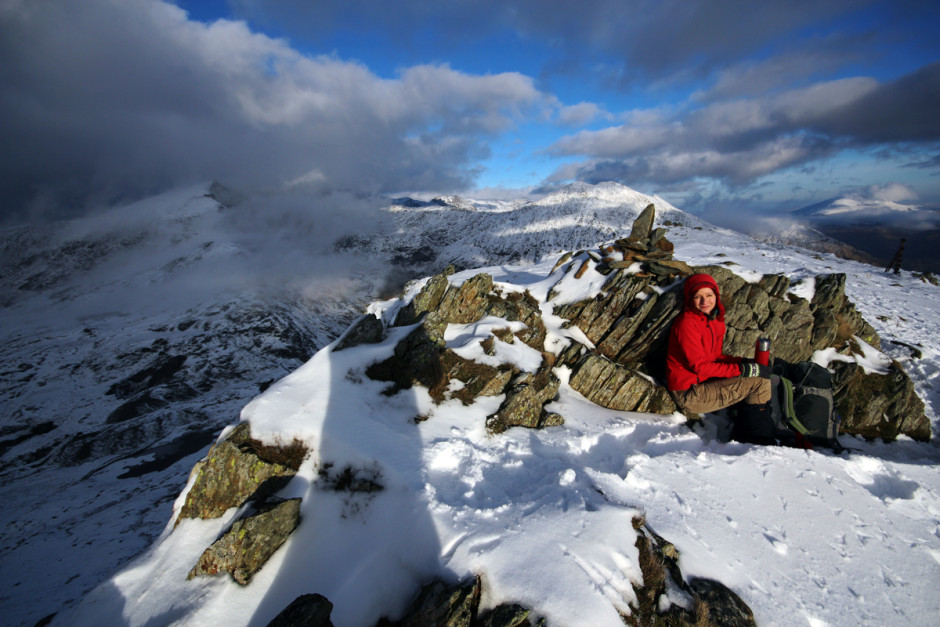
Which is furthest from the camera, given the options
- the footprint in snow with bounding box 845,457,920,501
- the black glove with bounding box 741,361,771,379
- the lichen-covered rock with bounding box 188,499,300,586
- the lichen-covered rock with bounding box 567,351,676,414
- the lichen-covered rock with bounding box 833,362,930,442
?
the lichen-covered rock with bounding box 833,362,930,442

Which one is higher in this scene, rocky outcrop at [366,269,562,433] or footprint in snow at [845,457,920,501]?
→ rocky outcrop at [366,269,562,433]

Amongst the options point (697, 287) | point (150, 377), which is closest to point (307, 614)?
point (697, 287)

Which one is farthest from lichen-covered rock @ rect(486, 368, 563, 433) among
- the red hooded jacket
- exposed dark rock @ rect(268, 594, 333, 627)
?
exposed dark rock @ rect(268, 594, 333, 627)

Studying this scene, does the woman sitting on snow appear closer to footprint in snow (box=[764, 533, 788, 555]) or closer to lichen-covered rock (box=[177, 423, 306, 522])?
footprint in snow (box=[764, 533, 788, 555])

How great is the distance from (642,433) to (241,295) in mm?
215635

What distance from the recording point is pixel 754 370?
473 inches

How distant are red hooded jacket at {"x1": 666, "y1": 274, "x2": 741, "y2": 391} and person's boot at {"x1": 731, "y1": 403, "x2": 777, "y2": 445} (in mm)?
1830

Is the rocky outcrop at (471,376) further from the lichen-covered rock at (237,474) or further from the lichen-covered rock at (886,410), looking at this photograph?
the lichen-covered rock at (886,410)

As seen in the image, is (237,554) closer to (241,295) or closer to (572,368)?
(572,368)

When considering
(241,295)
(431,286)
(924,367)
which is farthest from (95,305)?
(924,367)

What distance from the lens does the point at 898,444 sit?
15.5m

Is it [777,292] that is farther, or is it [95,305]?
[95,305]

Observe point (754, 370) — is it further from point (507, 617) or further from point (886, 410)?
point (507, 617)

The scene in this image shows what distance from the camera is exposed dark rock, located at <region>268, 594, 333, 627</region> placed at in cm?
631
